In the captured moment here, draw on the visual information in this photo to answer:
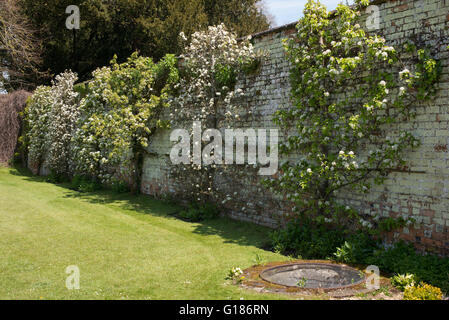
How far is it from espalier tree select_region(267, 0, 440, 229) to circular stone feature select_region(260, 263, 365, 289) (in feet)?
3.53

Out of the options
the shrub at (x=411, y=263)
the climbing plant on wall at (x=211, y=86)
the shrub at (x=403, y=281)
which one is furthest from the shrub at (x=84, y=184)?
the shrub at (x=403, y=281)

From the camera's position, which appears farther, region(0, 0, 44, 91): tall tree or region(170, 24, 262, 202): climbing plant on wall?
region(0, 0, 44, 91): tall tree

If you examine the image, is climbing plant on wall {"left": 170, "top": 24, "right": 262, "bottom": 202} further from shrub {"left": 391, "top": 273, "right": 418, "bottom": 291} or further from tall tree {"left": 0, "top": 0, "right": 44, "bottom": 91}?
tall tree {"left": 0, "top": 0, "right": 44, "bottom": 91}

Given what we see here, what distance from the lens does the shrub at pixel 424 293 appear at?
432cm

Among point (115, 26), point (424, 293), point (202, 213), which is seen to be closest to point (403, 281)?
point (424, 293)

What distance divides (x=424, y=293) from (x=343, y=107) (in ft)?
10.4

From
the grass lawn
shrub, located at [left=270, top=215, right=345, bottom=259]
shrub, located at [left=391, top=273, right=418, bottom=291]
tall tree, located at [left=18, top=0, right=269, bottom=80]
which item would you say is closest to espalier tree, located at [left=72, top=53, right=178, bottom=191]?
the grass lawn

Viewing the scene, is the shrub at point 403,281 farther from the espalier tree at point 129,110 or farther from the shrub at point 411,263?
the espalier tree at point 129,110

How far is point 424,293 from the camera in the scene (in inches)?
172

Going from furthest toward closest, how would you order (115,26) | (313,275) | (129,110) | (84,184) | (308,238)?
(115,26) < (84,184) < (129,110) < (308,238) < (313,275)

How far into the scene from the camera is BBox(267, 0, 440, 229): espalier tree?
19.0 ft

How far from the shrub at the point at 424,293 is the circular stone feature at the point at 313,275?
0.59 metres

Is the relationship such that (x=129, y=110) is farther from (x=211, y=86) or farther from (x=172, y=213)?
(x=172, y=213)
